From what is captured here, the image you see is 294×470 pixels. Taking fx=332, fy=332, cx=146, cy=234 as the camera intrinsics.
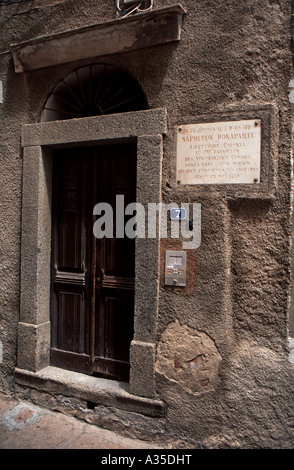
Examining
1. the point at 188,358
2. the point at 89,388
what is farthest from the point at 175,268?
the point at 89,388

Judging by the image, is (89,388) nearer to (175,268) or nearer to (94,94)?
(175,268)

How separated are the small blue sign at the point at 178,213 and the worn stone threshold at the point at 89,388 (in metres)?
1.59

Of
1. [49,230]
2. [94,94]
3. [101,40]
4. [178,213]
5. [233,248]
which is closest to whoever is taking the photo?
[233,248]

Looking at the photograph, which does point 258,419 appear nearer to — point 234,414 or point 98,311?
point 234,414

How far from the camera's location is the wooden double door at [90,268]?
10.7 ft

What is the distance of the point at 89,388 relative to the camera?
3.15 meters

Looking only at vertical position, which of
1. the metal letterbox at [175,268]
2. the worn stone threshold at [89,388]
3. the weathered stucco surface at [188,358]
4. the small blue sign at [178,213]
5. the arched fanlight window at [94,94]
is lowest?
the worn stone threshold at [89,388]

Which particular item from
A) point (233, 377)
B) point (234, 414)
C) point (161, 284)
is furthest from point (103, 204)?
point (234, 414)

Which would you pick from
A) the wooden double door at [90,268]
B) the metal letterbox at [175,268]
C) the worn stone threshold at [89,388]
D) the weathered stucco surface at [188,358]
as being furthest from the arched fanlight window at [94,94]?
the worn stone threshold at [89,388]

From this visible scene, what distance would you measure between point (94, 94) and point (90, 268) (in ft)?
5.79

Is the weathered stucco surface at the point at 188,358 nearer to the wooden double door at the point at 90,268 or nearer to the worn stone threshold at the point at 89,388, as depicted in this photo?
the worn stone threshold at the point at 89,388

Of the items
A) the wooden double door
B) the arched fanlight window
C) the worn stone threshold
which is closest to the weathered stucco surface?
the worn stone threshold

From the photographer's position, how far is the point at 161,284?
2924 millimetres

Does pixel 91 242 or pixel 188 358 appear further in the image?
pixel 91 242
